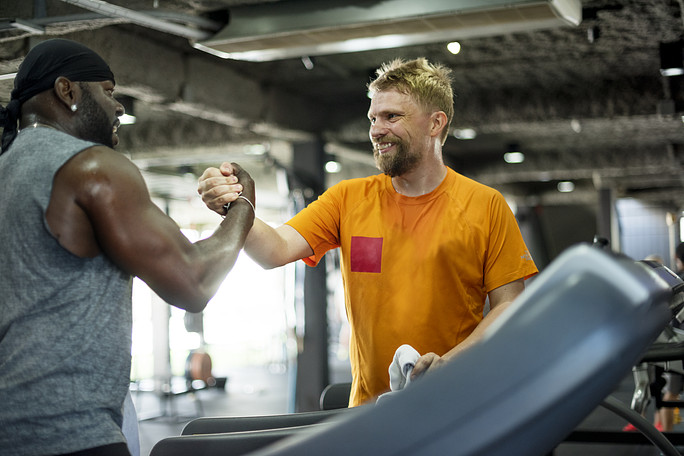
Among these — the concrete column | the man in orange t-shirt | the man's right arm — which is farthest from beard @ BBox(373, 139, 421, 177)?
the concrete column

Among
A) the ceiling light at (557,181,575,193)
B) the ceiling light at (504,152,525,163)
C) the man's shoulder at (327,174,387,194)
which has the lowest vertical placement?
the man's shoulder at (327,174,387,194)

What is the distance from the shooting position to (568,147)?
10766 millimetres

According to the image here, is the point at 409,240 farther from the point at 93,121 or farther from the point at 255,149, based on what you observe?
the point at 255,149

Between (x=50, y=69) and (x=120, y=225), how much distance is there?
0.34 meters

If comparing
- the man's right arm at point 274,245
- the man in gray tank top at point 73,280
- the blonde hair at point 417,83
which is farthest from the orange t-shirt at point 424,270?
the man in gray tank top at point 73,280

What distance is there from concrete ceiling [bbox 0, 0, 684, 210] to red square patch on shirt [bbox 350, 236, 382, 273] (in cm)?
202

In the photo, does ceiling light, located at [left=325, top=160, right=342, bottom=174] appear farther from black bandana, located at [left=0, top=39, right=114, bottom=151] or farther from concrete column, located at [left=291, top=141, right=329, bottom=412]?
black bandana, located at [left=0, top=39, right=114, bottom=151]

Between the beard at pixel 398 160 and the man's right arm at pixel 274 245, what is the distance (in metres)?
0.33

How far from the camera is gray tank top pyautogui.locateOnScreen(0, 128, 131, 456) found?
3.53ft

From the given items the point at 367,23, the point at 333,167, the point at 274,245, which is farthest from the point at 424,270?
the point at 333,167

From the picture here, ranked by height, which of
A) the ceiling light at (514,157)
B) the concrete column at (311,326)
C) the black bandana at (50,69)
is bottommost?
the concrete column at (311,326)

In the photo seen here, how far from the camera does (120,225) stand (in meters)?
1.09

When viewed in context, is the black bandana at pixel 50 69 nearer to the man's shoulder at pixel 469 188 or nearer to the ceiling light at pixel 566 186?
the man's shoulder at pixel 469 188

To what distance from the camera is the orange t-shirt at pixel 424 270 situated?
6.04 ft
